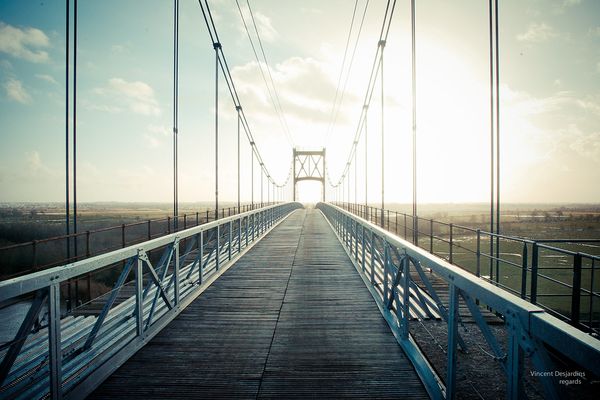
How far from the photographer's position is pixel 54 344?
2.07 meters

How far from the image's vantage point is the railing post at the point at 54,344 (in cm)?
205

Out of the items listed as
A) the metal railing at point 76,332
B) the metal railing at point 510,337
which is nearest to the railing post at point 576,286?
the metal railing at point 510,337

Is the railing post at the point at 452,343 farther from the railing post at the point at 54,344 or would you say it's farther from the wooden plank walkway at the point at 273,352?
the railing post at the point at 54,344

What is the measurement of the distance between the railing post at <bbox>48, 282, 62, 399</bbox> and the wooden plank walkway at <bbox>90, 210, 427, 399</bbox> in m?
0.43

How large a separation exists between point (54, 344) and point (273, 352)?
1.77m

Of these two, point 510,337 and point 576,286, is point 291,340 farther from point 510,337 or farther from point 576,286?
point 576,286

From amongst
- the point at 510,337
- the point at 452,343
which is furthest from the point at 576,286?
the point at 510,337

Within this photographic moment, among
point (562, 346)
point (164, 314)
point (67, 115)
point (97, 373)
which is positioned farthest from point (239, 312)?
point (67, 115)

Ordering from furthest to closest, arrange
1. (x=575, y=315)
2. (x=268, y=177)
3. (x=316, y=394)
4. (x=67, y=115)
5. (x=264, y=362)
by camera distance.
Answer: (x=268, y=177) → (x=67, y=115) → (x=575, y=315) → (x=264, y=362) → (x=316, y=394)

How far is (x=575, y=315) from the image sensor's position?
3197 millimetres

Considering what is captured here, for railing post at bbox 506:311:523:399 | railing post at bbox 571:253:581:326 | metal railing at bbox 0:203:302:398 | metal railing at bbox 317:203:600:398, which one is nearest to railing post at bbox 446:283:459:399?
metal railing at bbox 317:203:600:398

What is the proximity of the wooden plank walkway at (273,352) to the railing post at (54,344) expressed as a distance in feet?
1.42

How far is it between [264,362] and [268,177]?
3515 cm

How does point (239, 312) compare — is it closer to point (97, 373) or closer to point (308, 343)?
point (308, 343)
